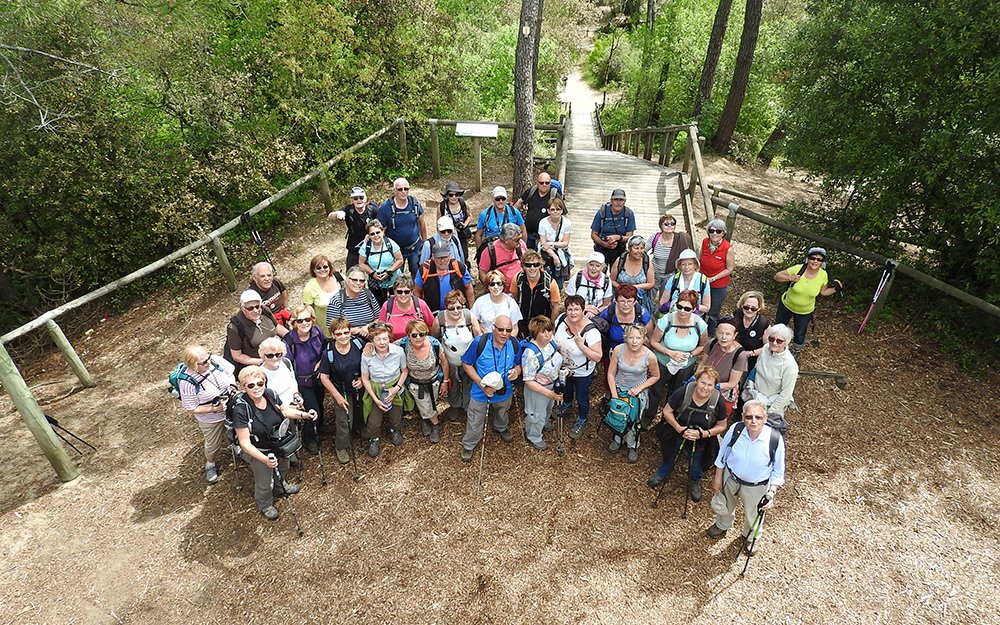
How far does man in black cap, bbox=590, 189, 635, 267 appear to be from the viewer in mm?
7242

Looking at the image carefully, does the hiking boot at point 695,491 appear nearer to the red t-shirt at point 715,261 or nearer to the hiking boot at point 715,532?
the hiking boot at point 715,532

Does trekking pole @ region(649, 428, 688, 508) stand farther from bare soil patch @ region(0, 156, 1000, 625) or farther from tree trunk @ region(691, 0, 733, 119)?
tree trunk @ region(691, 0, 733, 119)

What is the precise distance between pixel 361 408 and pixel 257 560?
170 centimetres

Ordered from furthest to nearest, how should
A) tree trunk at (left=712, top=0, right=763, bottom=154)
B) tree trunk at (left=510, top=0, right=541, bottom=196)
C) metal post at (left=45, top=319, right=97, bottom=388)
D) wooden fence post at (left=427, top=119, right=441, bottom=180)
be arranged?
tree trunk at (left=712, top=0, right=763, bottom=154) < wooden fence post at (left=427, top=119, right=441, bottom=180) < tree trunk at (left=510, top=0, right=541, bottom=196) < metal post at (left=45, top=319, right=97, bottom=388)

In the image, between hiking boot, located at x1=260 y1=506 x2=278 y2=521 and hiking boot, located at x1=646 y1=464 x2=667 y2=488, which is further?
hiking boot, located at x1=646 y1=464 x2=667 y2=488

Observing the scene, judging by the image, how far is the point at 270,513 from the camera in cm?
518

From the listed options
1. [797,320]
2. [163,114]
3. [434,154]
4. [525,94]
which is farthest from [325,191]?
[797,320]

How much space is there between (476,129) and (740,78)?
9047mm

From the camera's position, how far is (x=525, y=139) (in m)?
10.8

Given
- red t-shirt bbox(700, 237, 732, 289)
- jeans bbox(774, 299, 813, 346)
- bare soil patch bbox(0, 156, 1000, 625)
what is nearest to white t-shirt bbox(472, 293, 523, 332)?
bare soil patch bbox(0, 156, 1000, 625)

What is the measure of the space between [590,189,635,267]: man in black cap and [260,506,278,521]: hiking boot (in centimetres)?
513

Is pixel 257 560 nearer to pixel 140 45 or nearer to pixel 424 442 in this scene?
pixel 424 442

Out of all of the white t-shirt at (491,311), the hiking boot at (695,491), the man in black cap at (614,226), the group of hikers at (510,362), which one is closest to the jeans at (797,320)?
the group of hikers at (510,362)

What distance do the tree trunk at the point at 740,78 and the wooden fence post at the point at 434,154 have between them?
926 centimetres
